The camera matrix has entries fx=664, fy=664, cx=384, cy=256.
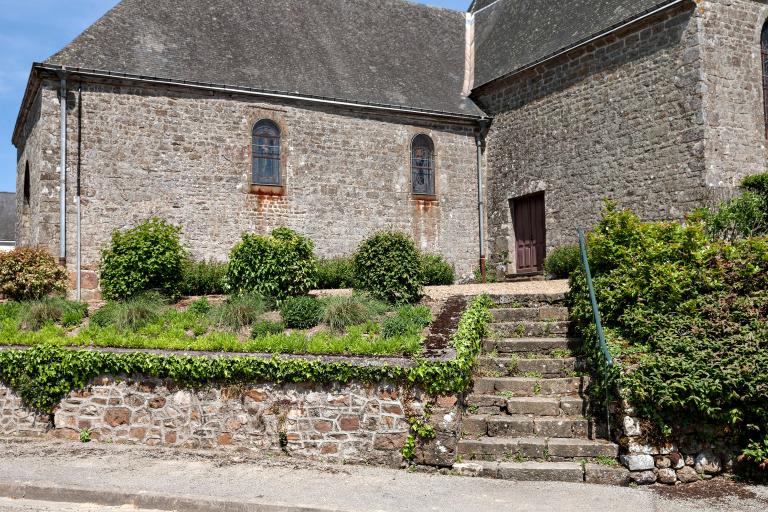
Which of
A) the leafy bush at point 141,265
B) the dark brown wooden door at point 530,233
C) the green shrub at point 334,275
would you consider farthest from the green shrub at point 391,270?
the dark brown wooden door at point 530,233

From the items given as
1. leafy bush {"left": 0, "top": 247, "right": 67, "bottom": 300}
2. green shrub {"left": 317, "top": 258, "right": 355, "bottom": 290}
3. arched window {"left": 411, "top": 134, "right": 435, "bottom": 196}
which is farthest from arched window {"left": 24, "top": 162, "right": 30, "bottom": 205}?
arched window {"left": 411, "top": 134, "right": 435, "bottom": 196}

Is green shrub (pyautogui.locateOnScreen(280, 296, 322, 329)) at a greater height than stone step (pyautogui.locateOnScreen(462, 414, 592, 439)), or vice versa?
green shrub (pyautogui.locateOnScreen(280, 296, 322, 329))

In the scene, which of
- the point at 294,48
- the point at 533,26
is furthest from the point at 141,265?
the point at 533,26

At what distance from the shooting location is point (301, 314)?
9.08 metres

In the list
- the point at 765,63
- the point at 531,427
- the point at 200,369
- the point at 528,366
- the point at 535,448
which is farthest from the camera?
the point at 765,63

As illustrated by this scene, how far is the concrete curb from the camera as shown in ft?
17.9

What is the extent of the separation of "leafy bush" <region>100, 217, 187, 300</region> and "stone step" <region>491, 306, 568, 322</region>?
5.66 meters

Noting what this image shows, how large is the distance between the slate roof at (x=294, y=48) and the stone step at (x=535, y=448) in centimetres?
1062

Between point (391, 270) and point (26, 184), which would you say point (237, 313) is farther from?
point (26, 184)

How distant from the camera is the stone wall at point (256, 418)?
21.9ft

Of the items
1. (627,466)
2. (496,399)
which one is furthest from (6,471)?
(627,466)

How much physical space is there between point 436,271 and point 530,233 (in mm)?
2763

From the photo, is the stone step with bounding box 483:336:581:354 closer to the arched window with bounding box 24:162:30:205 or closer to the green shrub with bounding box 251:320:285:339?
the green shrub with bounding box 251:320:285:339

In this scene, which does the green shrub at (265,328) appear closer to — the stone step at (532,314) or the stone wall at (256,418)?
the stone wall at (256,418)
